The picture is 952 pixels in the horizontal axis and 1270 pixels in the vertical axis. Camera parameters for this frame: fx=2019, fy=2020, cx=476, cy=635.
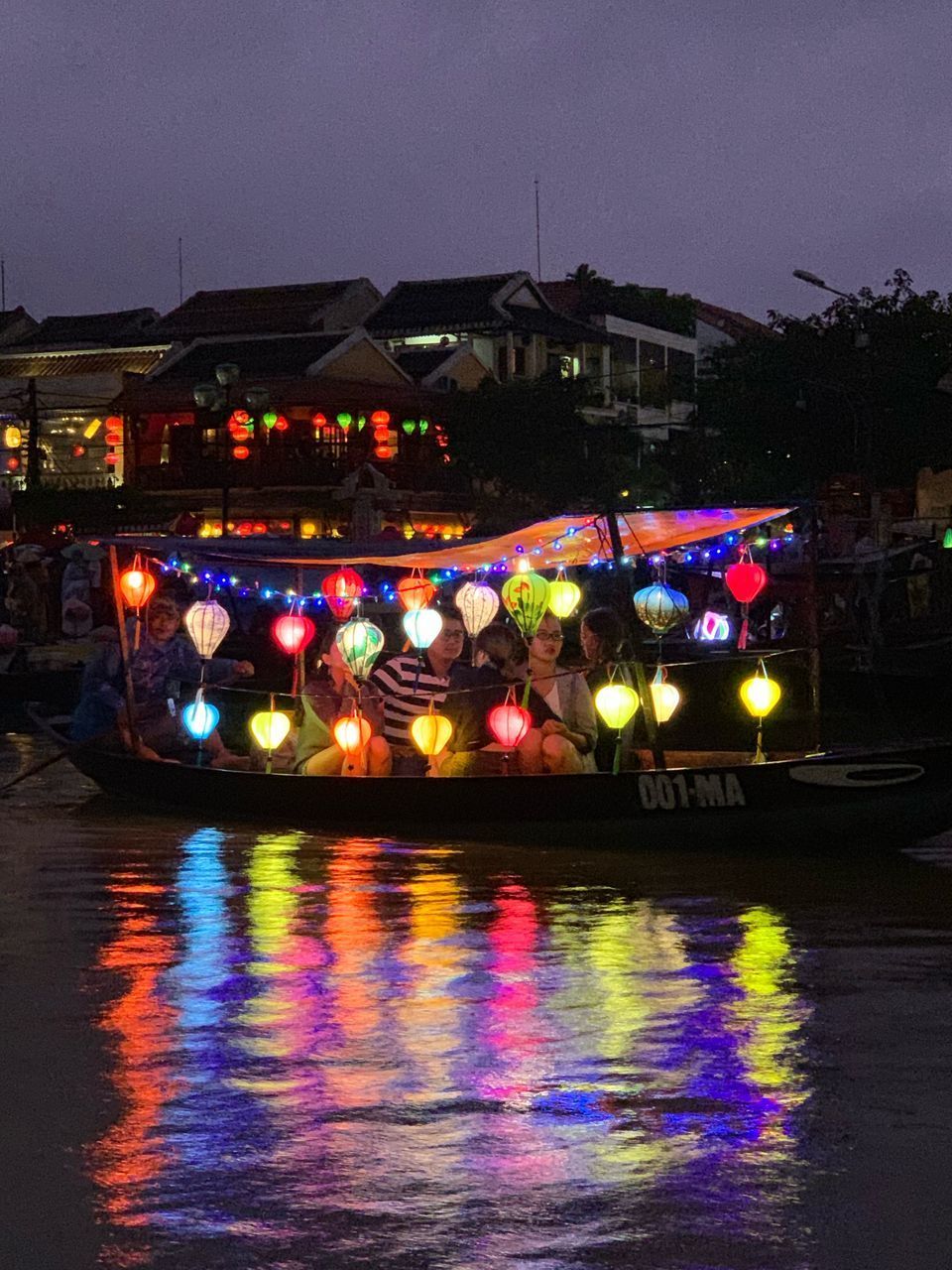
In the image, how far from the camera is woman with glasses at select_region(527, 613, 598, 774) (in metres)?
14.5

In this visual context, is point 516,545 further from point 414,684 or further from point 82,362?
point 82,362

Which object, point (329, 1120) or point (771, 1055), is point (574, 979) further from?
point (329, 1120)

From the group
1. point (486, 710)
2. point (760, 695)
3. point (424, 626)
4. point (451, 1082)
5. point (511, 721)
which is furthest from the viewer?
point (424, 626)

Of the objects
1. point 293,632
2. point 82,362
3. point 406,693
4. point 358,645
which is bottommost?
point 406,693

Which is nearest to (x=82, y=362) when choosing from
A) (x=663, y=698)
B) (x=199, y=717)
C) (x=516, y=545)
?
(x=199, y=717)

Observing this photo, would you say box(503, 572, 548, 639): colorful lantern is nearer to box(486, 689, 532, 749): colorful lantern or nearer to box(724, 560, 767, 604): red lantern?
box(486, 689, 532, 749): colorful lantern

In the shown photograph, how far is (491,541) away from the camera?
15.8 meters

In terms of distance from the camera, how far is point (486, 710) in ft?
48.6

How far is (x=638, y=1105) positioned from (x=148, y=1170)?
1718mm

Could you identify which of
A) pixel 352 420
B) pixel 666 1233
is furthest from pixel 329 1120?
pixel 352 420

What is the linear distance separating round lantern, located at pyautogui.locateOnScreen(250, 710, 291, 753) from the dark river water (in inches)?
116

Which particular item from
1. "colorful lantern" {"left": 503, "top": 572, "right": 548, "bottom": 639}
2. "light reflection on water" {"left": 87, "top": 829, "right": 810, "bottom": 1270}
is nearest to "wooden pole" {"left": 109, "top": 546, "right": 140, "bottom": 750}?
"colorful lantern" {"left": 503, "top": 572, "right": 548, "bottom": 639}

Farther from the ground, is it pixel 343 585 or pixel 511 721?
pixel 343 585

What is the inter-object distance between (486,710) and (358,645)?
1.31 m
